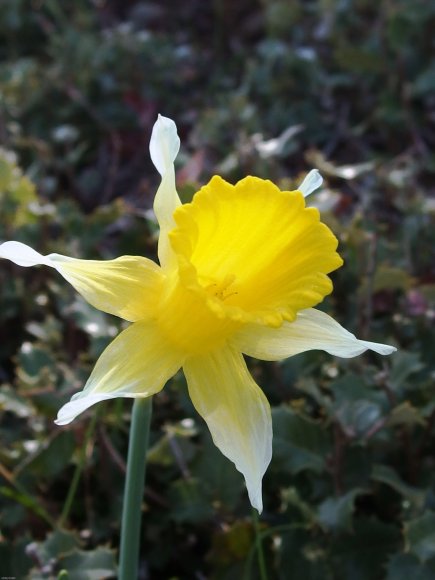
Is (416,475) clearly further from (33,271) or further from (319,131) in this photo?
(319,131)

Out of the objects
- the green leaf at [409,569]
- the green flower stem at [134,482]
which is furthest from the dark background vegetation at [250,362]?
the green flower stem at [134,482]

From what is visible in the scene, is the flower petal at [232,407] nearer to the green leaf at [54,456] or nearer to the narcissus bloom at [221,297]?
the narcissus bloom at [221,297]

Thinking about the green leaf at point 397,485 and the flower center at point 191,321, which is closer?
the flower center at point 191,321

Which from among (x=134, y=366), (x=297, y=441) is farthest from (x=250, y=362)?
(x=134, y=366)

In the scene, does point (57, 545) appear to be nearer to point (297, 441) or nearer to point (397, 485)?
point (297, 441)

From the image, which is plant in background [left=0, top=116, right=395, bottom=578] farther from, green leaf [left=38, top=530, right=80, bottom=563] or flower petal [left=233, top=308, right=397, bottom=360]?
green leaf [left=38, top=530, right=80, bottom=563]

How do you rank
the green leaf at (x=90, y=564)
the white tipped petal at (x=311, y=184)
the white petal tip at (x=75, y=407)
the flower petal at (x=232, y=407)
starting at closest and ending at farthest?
the white petal tip at (x=75, y=407) < the flower petal at (x=232, y=407) < the white tipped petal at (x=311, y=184) < the green leaf at (x=90, y=564)

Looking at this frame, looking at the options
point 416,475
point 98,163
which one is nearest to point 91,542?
point 416,475
